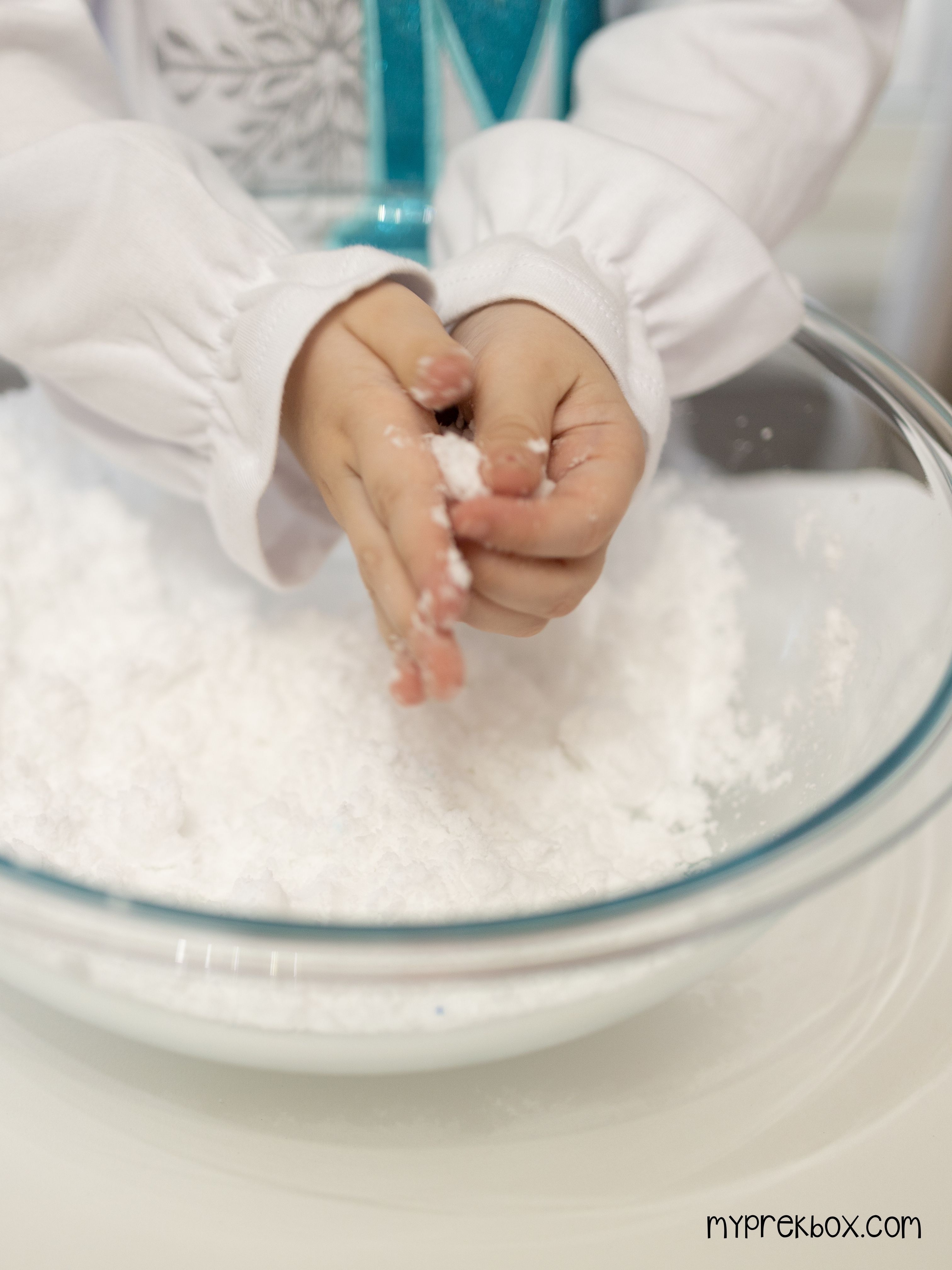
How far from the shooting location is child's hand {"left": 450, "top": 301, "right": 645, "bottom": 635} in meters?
0.30

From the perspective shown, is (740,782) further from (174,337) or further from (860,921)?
(174,337)

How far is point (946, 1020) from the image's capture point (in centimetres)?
37

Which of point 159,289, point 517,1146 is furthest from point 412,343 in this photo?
point 517,1146

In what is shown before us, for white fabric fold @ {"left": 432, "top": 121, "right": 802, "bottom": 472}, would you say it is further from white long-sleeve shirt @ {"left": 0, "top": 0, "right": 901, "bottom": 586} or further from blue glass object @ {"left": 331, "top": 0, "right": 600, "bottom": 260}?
blue glass object @ {"left": 331, "top": 0, "right": 600, "bottom": 260}

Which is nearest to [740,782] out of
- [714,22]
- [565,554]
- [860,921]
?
[860,921]

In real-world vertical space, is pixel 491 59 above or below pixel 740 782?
above

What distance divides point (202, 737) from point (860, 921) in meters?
0.28

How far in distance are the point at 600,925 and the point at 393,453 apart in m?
0.15

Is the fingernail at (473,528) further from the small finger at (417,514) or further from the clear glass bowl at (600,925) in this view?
the clear glass bowl at (600,925)

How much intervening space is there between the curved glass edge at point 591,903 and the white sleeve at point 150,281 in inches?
6.8

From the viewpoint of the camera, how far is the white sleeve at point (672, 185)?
41 centimetres

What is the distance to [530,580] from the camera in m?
0.32

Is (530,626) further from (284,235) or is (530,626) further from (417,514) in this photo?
(284,235)

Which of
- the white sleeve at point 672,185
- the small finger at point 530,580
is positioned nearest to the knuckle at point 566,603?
the small finger at point 530,580
